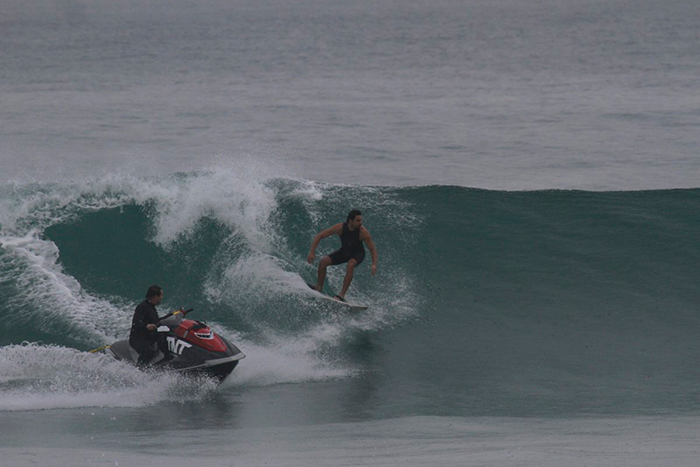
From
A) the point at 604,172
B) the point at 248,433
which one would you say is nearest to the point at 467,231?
the point at 248,433

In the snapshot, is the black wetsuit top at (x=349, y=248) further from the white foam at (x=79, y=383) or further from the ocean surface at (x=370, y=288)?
the white foam at (x=79, y=383)

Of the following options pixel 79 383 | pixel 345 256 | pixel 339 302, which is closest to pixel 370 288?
pixel 345 256

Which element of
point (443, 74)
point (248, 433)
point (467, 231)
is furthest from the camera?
point (443, 74)

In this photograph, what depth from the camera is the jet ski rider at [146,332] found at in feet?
34.4

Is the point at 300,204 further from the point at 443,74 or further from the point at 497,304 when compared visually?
the point at 443,74

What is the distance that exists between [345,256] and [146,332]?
339cm

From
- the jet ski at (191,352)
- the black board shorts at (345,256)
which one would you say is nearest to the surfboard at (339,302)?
the black board shorts at (345,256)

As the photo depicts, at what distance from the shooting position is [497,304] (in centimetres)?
1366

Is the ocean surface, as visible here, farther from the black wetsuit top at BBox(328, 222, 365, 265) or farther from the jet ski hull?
the black wetsuit top at BBox(328, 222, 365, 265)

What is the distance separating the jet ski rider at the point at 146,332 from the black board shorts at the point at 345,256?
3112mm

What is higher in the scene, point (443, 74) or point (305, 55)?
point (305, 55)

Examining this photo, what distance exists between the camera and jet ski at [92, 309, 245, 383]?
33.8 ft

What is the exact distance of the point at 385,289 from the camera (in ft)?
45.0

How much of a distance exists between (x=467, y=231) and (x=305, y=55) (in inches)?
1609
